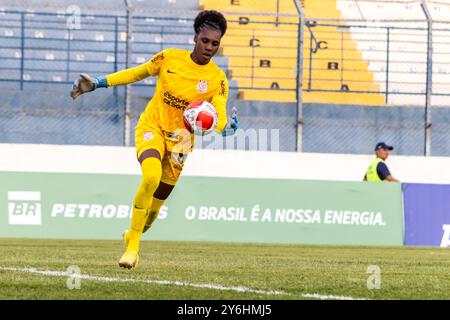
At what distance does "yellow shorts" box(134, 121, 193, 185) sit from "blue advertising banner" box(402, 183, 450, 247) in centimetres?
975

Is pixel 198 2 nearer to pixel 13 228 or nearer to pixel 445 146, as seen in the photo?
pixel 445 146

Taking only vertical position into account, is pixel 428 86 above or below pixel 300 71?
below

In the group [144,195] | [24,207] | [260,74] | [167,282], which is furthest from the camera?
[260,74]

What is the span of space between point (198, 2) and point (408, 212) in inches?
340

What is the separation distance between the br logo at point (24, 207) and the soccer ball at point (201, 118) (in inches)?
350

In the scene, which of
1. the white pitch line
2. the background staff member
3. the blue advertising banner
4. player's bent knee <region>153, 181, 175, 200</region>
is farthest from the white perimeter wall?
the white pitch line

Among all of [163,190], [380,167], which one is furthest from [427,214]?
[163,190]

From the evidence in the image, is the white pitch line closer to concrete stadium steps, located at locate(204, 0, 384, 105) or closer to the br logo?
the br logo

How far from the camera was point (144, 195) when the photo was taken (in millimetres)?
9266

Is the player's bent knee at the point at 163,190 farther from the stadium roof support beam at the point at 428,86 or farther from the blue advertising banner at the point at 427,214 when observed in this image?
the stadium roof support beam at the point at 428,86

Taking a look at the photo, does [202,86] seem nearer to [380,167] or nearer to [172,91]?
[172,91]

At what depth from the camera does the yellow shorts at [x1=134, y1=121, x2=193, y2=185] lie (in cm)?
955

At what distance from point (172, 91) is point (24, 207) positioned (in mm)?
8582

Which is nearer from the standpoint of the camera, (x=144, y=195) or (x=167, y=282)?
(x=167, y=282)
